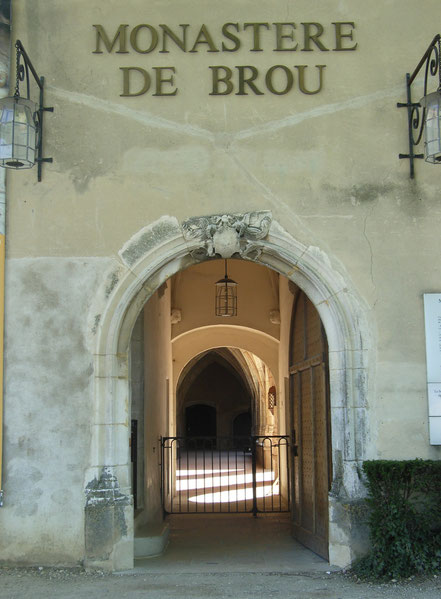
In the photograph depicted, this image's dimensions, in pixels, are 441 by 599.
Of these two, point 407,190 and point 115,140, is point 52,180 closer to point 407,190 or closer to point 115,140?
point 115,140

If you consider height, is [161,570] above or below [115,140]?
below

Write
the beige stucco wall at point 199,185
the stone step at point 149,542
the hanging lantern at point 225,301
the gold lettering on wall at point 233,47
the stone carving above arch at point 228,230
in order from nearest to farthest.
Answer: the beige stucco wall at point 199,185
the stone carving above arch at point 228,230
the gold lettering on wall at point 233,47
the stone step at point 149,542
the hanging lantern at point 225,301

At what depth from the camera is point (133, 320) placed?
6.77 meters

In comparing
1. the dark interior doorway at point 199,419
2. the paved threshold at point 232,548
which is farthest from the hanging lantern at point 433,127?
the dark interior doorway at point 199,419

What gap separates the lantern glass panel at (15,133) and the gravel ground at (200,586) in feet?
10.9

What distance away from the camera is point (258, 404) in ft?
72.2

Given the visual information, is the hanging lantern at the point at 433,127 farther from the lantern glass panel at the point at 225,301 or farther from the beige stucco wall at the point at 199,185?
the lantern glass panel at the point at 225,301

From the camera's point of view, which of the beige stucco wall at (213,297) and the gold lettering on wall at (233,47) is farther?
the beige stucco wall at (213,297)

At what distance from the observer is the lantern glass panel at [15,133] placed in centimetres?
600

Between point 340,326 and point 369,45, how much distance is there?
2594 mm

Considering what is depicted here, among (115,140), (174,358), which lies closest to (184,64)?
(115,140)

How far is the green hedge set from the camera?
5.89 meters

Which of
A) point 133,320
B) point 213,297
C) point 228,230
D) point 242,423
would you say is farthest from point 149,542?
point 242,423

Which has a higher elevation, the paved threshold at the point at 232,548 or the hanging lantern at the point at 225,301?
the hanging lantern at the point at 225,301
